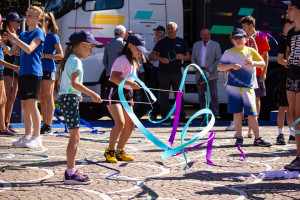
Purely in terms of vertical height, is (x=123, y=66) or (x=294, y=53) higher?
(x=294, y=53)

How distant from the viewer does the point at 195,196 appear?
4.88 metres

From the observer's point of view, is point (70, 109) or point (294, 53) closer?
point (70, 109)

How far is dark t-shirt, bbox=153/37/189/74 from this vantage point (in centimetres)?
1133

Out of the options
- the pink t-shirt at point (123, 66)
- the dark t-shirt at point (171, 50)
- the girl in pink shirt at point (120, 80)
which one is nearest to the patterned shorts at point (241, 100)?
the girl in pink shirt at point (120, 80)

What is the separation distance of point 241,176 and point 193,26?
7.40m

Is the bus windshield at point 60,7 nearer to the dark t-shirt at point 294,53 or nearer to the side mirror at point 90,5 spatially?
the side mirror at point 90,5

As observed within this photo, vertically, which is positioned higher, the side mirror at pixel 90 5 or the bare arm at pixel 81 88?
the side mirror at pixel 90 5

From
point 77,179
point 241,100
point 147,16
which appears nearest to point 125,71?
point 77,179

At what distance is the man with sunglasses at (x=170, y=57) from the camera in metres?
11.3

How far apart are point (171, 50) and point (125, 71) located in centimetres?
478

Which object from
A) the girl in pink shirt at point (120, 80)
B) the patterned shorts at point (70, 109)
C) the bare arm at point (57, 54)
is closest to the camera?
the patterned shorts at point (70, 109)

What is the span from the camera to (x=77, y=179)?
5316 mm

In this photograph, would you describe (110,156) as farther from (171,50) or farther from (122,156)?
(171,50)

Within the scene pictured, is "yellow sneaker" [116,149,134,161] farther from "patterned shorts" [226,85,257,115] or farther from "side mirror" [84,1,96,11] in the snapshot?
"side mirror" [84,1,96,11]
